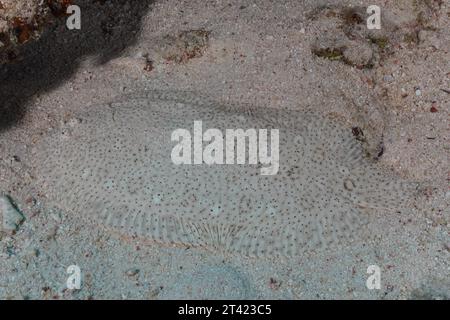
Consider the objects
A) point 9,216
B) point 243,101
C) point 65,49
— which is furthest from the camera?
point 65,49

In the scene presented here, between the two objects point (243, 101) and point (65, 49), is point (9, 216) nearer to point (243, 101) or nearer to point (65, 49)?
point (65, 49)

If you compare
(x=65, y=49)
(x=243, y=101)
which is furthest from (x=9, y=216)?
(x=243, y=101)

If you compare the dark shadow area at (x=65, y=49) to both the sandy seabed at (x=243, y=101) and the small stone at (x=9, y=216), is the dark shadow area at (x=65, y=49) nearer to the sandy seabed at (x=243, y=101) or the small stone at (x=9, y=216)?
the sandy seabed at (x=243, y=101)

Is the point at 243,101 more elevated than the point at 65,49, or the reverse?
the point at 65,49

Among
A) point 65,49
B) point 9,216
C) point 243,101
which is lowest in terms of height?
point 9,216

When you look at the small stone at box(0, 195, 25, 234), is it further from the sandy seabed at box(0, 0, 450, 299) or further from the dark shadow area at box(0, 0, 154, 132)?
the dark shadow area at box(0, 0, 154, 132)
